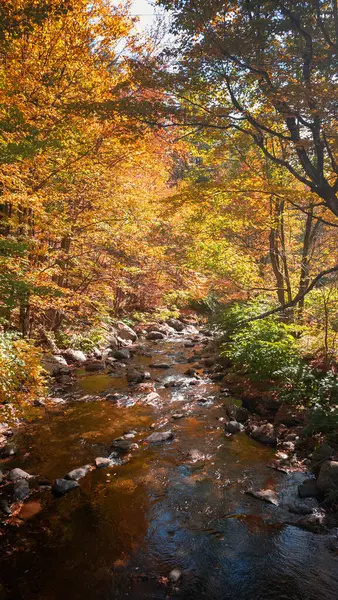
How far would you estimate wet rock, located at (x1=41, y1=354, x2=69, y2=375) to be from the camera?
10188mm

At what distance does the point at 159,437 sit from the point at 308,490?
9.14 ft

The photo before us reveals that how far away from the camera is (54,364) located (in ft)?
35.0

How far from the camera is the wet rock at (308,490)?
496 cm

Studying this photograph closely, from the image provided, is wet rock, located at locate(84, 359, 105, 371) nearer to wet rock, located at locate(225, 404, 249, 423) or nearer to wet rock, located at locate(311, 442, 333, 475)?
wet rock, located at locate(225, 404, 249, 423)

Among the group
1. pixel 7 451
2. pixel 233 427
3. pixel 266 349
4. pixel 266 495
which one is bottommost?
pixel 7 451

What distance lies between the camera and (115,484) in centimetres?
527

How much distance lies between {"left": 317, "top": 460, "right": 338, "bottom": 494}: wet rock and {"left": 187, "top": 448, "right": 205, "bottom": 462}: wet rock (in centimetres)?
191

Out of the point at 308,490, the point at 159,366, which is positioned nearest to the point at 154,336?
the point at 159,366

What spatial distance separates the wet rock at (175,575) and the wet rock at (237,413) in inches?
161

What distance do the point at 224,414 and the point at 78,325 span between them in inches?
276

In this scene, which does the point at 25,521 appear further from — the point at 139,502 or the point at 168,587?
the point at 168,587

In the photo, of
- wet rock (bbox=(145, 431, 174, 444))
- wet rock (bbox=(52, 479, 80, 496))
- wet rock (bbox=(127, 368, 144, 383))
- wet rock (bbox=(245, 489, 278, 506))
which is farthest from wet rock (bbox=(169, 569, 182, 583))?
wet rock (bbox=(127, 368, 144, 383))

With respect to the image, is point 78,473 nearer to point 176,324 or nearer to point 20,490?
point 20,490

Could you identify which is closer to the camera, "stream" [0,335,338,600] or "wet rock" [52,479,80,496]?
"stream" [0,335,338,600]
